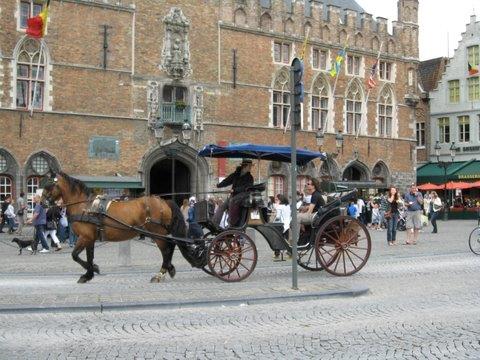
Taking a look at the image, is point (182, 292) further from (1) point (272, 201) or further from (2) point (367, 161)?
(2) point (367, 161)

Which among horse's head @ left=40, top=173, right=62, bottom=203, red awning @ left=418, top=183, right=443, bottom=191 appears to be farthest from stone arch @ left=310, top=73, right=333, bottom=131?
horse's head @ left=40, top=173, right=62, bottom=203

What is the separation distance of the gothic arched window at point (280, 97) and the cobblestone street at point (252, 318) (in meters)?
20.9

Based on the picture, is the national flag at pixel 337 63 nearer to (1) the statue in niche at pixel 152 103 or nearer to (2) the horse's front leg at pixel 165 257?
(1) the statue in niche at pixel 152 103

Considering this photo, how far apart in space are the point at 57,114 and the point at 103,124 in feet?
6.32

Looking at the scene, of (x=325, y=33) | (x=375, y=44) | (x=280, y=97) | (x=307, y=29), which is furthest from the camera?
(x=375, y=44)

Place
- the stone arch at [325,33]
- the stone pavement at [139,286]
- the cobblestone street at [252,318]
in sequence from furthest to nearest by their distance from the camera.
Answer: the stone arch at [325,33] → the stone pavement at [139,286] → the cobblestone street at [252,318]

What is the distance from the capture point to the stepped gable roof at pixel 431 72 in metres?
46.8

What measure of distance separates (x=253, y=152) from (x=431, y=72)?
38.7 m

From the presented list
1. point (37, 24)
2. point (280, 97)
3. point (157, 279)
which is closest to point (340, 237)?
point (157, 279)

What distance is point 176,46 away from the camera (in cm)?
2923

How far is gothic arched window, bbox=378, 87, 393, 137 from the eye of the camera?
121 feet

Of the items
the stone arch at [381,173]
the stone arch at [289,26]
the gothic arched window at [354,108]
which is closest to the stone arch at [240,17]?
the stone arch at [289,26]

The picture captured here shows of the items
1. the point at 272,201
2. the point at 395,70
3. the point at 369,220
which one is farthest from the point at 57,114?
the point at 395,70

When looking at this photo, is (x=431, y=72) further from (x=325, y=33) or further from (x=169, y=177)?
(x=169, y=177)
